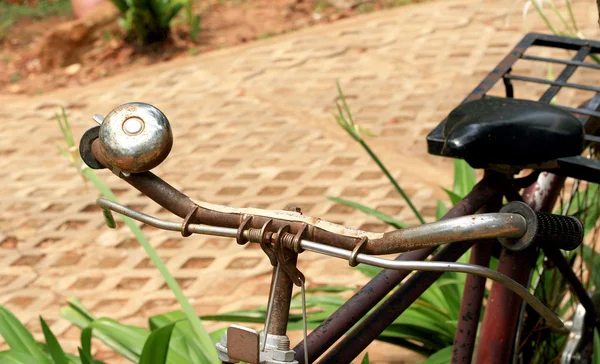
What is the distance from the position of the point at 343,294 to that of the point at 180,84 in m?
2.53

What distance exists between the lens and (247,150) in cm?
387

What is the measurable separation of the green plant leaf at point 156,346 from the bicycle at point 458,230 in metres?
0.55

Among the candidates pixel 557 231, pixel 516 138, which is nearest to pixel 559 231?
pixel 557 231

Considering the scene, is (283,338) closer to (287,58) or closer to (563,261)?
(563,261)

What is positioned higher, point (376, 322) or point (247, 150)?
point (376, 322)

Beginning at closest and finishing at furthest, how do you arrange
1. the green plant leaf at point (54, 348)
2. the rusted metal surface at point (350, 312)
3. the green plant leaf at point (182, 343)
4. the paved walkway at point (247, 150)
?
the rusted metal surface at point (350, 312) < the green plant leaf at point (54, 348) < the green plant leaf at point (182, 343) < the paved walkway at point (247, 150)

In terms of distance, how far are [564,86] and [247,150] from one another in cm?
247

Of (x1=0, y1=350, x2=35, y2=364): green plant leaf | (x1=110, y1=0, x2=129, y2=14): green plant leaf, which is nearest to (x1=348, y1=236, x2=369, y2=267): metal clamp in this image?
(x1=0, y1=350, x2=35, y2=364): green plant leaf

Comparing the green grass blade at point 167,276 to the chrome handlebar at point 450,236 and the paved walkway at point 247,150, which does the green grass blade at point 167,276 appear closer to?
the paved walkway at point 247,150

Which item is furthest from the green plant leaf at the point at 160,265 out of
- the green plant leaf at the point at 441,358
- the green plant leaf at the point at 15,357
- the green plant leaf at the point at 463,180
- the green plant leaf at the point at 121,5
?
the green plant leaf at the point at 121,5

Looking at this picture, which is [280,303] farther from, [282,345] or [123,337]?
[123,337]

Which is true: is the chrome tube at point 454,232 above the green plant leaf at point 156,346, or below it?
above

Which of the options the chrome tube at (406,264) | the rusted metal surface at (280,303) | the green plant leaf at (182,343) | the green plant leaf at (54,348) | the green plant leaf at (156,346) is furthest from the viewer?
the green plant leaf at (182,343)

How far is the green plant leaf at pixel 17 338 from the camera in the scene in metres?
1.86
